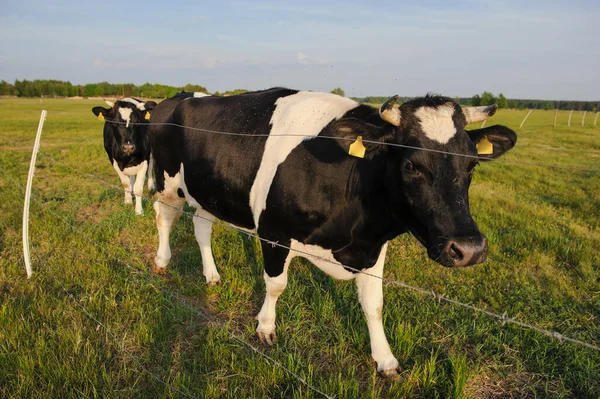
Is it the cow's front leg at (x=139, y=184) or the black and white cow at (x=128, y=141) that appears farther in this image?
the black and white cow at (x=128, y=141)

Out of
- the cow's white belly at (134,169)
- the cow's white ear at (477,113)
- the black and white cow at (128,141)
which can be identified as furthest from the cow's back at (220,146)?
the cow's white belly at (134,169)

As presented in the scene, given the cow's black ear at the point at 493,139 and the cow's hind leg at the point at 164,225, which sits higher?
the cow's black ear at the point at 493,139

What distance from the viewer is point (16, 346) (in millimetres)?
3207

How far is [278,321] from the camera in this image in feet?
12.9

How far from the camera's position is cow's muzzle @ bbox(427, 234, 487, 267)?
2.37 m

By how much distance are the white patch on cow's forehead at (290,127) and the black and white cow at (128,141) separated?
4.67 m

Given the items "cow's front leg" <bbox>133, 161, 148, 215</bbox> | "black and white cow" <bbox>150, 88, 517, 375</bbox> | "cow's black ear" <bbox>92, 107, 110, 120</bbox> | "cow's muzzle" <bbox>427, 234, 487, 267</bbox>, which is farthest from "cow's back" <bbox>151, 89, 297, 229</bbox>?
"cow's black ear" <bbox>92, 107, 110, 120</bbox>

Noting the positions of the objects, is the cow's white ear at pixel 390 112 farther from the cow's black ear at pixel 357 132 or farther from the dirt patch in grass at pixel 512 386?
the dirt patch in grass at pixel 512 386

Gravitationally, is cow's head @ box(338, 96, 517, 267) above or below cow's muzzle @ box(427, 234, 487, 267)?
above

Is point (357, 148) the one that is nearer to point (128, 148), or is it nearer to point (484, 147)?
point (484, 147)

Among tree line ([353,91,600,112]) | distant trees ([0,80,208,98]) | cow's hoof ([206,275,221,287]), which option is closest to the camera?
cow's hoof ([206,275,221,287])

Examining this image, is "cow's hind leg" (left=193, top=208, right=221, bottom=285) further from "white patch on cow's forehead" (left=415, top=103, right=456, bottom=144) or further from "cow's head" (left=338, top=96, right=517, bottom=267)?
"white patch on cow's forehead" (left=415, top=103, right=456, bottom=144)

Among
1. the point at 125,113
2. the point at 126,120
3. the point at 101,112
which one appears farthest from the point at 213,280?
the point at 101,112

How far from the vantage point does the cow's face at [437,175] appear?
96.2 inches
